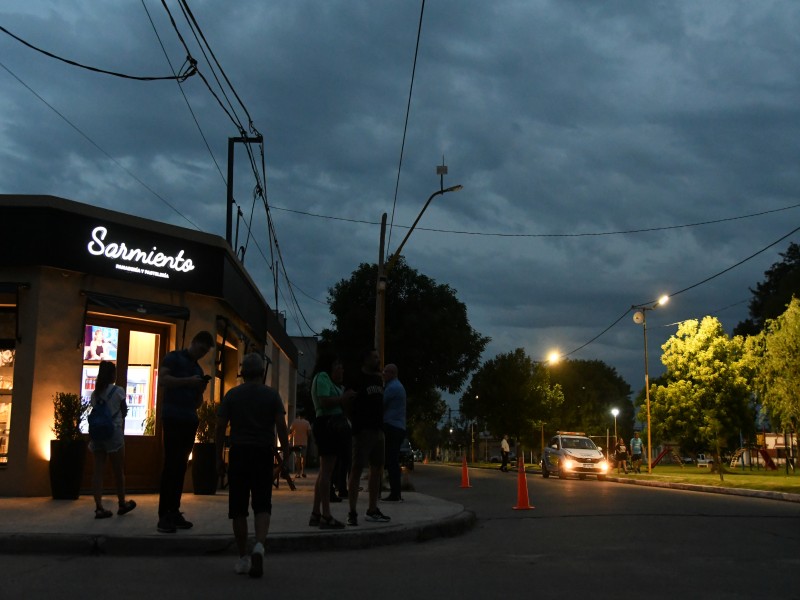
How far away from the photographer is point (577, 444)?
3088cm

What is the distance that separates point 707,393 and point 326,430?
97.7 ft

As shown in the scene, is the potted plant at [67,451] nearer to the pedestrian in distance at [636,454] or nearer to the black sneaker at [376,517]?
the black sneaker at [376,517]

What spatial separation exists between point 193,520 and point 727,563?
5406mm

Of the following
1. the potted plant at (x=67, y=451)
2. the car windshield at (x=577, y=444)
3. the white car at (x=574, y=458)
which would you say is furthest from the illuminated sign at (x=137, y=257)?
the car windshield at (x=577, y=444)

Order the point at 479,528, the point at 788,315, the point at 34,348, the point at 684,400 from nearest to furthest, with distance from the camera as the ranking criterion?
the point at 479,528, the point at 34,348, the point at 788,315, the point at 684,400

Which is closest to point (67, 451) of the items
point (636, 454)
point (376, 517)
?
point (376, 517)

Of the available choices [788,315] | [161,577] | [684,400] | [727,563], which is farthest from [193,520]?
[684,400]

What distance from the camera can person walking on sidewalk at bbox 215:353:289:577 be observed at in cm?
641

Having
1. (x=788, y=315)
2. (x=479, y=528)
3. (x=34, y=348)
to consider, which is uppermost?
(x=788, y=315)

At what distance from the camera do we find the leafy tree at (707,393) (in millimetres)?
34906

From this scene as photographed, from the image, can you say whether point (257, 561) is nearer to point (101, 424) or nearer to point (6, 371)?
point (101, 424)

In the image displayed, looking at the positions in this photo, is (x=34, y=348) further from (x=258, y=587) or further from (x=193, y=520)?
(x=258, y=587)

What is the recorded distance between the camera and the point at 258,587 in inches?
235

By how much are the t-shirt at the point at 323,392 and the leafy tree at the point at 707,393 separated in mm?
28952
